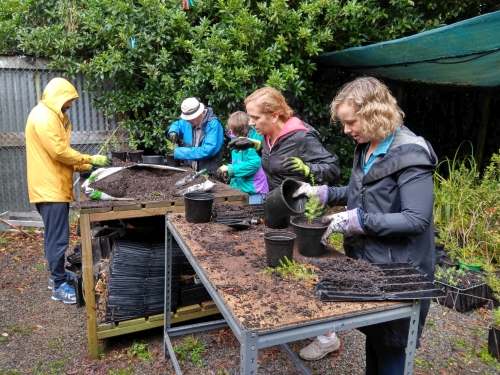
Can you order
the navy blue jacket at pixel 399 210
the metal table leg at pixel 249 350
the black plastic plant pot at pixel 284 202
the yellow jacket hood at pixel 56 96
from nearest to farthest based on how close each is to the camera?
the metal table leg at pixel 249 350, the navy blue jacket at pixel 399 210, the black plastic plant pot at pixel 284 202, the yellow jacket hood at pixel 56 96

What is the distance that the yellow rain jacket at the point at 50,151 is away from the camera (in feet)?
10.8

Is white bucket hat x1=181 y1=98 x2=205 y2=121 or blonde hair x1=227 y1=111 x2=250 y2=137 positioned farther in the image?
white bucket hat x1=181 y1=98 x2=205 y2=121

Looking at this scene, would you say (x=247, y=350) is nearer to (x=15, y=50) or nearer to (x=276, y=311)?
(x=276, y=311)

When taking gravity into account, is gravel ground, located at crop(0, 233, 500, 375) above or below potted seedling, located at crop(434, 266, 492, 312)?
below

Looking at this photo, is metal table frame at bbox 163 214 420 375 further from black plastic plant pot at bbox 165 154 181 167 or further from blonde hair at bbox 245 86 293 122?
black plastic plant pot at bbox 165 154 181 167

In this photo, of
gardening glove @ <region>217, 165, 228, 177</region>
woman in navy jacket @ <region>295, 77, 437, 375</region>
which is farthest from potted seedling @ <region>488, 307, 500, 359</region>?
gardening glove @ <region>217, 165, 228, 177</region>

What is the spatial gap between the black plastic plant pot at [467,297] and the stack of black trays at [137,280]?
2534mm

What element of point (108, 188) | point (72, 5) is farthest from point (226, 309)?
point (72, 5)

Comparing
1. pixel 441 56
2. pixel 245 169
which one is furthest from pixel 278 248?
pixel 441 56

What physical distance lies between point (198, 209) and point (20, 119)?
469 centimetres

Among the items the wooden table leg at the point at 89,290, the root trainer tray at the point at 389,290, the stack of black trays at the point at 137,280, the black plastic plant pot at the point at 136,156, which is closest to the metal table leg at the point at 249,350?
the root trainer tray at the point at 389,290

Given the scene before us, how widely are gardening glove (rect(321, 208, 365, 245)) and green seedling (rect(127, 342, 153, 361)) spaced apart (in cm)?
194

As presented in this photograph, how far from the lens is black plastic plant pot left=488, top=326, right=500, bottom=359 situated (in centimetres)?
283

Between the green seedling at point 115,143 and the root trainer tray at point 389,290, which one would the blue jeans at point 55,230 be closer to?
the green seedling at point 115,143
